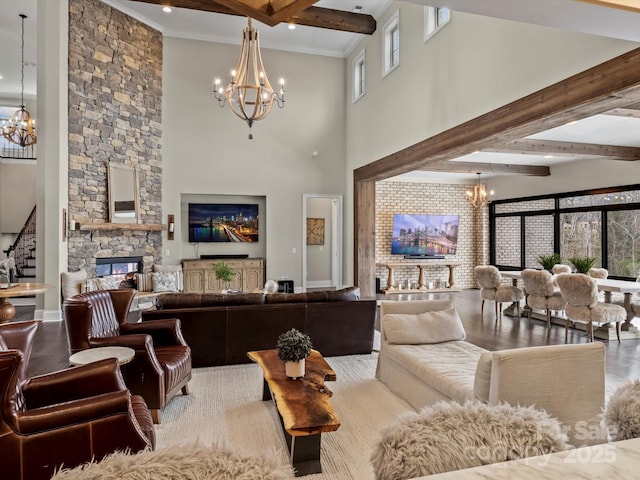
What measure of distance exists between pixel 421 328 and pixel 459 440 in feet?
8.37

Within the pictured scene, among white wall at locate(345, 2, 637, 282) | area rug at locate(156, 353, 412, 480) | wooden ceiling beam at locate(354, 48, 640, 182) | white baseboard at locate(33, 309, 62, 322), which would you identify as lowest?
area rug at locate(156, 353, 412, 480)

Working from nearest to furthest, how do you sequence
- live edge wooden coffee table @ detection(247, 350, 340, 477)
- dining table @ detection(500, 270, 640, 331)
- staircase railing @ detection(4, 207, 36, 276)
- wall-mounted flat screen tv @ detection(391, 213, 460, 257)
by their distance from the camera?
live edge wooden coffee table @ detection(247, 350, 340, 477) → dining table @ detection(500, 270, 640, 331) → staircase railing @ detection(4, 207, 36, 276) → wall-mounted flat screen tv @ detection(391, 213, 460, 257)

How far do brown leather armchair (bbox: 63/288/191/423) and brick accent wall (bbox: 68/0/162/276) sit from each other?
13.7 feet

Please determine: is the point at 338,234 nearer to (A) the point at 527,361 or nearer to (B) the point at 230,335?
(B) the point at 230,335

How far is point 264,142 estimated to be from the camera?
30.2ft

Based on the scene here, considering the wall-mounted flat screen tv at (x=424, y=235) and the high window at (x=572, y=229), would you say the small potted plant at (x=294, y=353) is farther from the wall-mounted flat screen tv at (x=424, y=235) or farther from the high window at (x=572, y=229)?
the wall-mounted flat screen tv at (x=424, y=235)

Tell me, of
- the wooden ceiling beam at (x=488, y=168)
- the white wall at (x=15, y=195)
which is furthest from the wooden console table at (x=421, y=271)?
the white wall at (x=15, y=195)

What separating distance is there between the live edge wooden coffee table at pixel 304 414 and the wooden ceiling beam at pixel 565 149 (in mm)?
4888

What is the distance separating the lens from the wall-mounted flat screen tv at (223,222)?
9.01 meters

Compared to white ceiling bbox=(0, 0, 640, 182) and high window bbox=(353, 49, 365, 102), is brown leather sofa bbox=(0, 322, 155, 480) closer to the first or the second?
white ceiling bbox=(0, 0, 640, 182)

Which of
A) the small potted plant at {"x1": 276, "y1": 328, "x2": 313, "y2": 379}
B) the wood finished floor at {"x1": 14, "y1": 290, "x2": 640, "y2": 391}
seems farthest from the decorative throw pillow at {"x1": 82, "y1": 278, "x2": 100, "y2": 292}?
the small potted plant at {"x1": 276, "y1": 328, "x2": 313, "y2": 379}

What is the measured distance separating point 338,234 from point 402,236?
2066 mm

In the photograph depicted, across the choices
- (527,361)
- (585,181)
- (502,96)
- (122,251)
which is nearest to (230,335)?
(527,361)

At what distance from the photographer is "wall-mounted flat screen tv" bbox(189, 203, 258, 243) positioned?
29.6 feet
